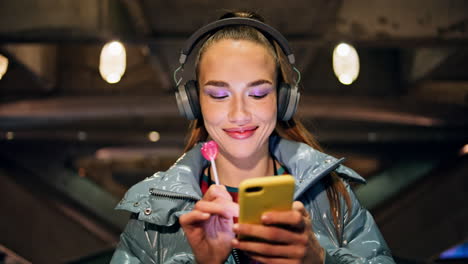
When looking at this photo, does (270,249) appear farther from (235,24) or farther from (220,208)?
(235,24)

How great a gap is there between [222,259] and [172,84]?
6081 mm

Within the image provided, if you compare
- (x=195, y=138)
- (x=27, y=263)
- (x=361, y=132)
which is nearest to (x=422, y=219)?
(x=361, y=132)

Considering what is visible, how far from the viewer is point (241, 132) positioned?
5.93ft

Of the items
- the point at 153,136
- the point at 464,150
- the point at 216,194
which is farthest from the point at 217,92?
the point at 464,150

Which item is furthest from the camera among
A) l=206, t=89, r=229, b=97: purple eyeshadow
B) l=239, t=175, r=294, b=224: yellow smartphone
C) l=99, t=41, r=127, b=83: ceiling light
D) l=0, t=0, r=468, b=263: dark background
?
l=0, t=0, r=468, b=263: dark background

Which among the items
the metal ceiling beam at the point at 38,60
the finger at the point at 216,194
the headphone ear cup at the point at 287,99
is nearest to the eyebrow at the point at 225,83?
the headphone ear cup at the point at 287,99

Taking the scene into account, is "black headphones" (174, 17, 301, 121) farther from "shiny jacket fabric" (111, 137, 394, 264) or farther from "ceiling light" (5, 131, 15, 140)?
"ceiling light" (5, 131, 15, 140)

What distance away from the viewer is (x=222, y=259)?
1.46 meters

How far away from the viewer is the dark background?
15.6 feet

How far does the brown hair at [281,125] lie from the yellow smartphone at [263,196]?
0.56m

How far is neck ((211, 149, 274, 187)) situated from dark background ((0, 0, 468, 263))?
113 inches

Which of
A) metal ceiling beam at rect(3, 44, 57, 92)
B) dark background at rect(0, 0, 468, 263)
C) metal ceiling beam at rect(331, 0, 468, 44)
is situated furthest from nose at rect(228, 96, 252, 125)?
metal ceiling beam at rect(3, 44, 57, 92)

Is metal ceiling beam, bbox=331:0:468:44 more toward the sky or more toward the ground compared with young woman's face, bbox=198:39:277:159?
more toward the sky

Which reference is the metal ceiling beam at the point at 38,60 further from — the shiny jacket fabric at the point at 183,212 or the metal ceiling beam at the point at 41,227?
the shiny jacket fabric at the point at 183,212
